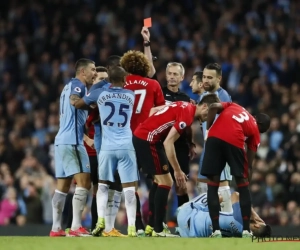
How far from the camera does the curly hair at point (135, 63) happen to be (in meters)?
12.7

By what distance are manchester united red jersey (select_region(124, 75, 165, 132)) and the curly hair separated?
7 cm

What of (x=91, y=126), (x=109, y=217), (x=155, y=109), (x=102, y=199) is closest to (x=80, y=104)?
(x=91, y=126)

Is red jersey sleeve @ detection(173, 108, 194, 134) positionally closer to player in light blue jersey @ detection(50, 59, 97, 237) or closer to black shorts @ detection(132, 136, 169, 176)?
black shorts @ detection(132, 136, 169, 176)

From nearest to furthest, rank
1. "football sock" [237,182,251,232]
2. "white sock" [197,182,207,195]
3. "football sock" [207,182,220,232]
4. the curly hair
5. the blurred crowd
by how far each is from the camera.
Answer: "football sock" [237,182,251,232], "football sock" [207,182,220,232], the curly hair, "white sock" [197,182,207,195], the blurred crowd

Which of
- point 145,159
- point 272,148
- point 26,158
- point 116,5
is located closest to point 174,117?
point 145,159

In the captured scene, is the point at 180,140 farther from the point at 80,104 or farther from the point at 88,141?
the point at 80,104

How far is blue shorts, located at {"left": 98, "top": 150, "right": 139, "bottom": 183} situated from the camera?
12148mm

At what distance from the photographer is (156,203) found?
12273mm

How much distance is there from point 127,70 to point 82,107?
32.3 inches

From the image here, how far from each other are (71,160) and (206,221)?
1800 mm

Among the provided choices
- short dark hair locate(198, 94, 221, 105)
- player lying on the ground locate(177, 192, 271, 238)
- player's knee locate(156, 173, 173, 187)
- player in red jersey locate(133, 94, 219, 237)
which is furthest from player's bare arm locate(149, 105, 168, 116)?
player lying on the ground locate(177, 192, 271, 238)

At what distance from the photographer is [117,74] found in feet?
39.9

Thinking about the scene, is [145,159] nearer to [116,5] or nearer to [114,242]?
[114,242]

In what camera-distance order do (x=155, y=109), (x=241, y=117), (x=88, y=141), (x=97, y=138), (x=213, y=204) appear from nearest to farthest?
(x=213, y=204) < (x=241, y=117) < (x=155, y=109) < (x=97, y=138) < (x=88, y=141)
